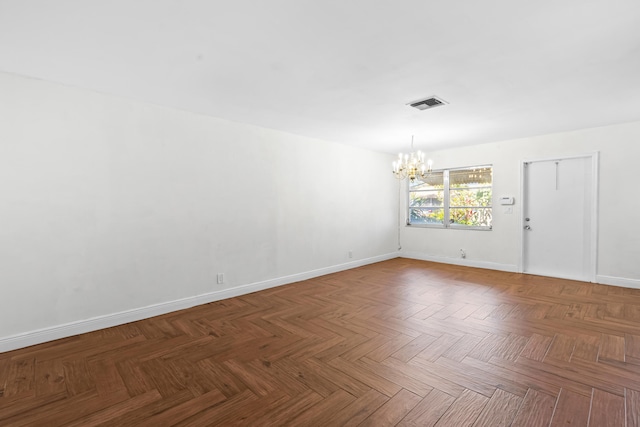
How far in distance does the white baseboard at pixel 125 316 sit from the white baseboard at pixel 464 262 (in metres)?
2.97

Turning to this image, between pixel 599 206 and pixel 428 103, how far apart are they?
3.46 metres

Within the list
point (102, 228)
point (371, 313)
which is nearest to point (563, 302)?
point (371, 313)

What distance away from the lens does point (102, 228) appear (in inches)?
123

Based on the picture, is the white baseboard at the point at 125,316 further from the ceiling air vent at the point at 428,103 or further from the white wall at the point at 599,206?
the white wall at the point at 599,206

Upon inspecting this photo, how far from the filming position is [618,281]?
4.46 meters

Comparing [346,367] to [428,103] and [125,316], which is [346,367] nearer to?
[125,316]

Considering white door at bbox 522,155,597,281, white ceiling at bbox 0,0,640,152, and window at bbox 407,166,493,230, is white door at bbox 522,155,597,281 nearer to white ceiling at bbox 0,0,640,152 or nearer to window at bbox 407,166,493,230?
window at bbox 407,166,493,230

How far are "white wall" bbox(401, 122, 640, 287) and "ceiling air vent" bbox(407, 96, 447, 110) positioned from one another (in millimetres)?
2905

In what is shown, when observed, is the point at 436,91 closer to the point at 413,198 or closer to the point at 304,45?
the point at 304,45

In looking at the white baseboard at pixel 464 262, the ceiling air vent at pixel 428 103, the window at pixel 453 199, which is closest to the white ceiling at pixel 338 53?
the ceiling air vent at pixel 428 103

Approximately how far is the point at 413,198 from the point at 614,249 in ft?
11.4

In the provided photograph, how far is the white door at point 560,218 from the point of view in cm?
473

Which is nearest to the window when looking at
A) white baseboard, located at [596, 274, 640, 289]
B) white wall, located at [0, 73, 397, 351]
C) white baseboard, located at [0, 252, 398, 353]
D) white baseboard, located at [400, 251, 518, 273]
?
white baseboard, located at [400, 251, 518, 273]

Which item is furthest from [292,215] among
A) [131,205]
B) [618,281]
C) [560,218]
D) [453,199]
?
[618,281]
